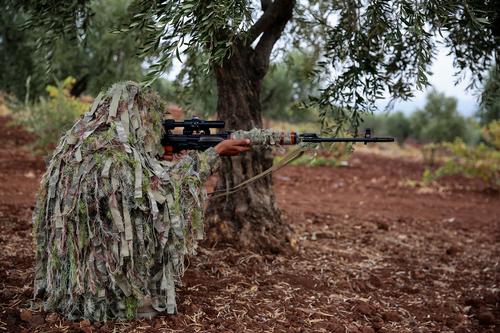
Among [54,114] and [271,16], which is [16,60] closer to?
[54,114]

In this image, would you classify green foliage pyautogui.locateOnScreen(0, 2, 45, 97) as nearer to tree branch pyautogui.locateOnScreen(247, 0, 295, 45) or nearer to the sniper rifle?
tree branch pyautogui.locateOnScreen(247, 0, 295, 45)

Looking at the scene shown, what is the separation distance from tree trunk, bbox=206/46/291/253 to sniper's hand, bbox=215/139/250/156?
1.16m

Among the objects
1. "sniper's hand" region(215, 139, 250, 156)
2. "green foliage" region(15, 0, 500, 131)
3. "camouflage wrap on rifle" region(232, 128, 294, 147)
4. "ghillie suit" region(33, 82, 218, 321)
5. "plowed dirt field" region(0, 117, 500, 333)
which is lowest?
"plowed dirt field" region(0, 117, 500, 333)

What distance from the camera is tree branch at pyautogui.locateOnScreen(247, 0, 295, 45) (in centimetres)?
476

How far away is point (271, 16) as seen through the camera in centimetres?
483

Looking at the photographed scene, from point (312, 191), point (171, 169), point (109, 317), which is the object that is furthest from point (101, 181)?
point (312, 191)

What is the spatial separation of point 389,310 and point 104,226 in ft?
7.78

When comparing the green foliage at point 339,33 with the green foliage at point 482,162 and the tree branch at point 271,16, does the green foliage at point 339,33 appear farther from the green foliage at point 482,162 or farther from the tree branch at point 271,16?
the green foliage at point 482,162

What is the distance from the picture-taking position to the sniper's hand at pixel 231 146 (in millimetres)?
3721

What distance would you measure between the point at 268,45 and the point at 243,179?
133 cm

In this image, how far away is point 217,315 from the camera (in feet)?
11.7

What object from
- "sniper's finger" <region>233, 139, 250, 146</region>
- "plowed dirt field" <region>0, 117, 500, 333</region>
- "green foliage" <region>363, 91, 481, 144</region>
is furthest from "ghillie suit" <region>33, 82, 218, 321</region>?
"green foliage" <region>363, 91, 481, 144</region>

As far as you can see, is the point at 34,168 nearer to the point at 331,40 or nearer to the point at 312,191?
the point at 312,191

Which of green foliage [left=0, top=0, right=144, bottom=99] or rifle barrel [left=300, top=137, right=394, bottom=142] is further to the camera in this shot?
green foliage [left=0, top=0, right=144, bottom=99]
